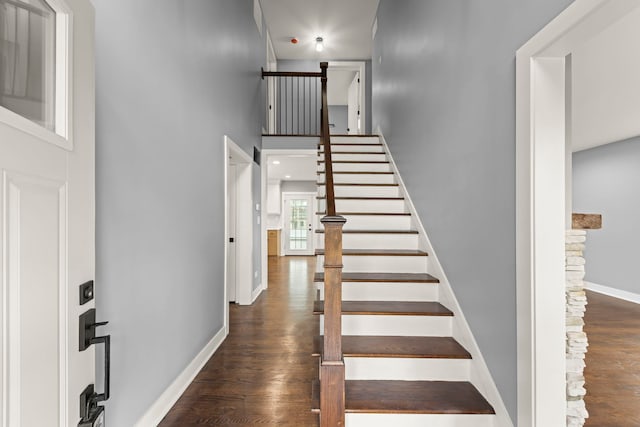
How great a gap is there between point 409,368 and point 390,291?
2.15 feet

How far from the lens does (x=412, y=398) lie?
6.02 feet

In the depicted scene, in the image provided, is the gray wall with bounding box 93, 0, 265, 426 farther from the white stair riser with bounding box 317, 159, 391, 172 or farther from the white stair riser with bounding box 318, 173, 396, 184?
the white stair riser with bounding box 317, 159, 391, 172

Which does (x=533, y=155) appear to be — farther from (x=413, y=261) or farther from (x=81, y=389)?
(x=81, y=389)

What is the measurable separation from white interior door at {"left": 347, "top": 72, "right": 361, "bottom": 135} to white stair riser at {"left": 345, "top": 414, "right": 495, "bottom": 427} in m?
6.42

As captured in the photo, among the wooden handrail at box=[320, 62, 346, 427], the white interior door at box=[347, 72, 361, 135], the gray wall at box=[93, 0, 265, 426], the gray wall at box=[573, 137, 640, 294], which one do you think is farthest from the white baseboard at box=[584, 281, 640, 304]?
the gray wall at box=[93, 0, 265, 426]

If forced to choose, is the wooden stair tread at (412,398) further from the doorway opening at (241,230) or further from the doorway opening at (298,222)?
the doorway opening at (298,222)

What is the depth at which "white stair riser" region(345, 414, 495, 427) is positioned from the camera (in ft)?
5.72

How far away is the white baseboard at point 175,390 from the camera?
1.86m

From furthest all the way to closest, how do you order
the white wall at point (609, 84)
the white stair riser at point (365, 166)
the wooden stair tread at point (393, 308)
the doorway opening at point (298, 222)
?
the doorway opening at point (298, 222) → the white stair riser at point (365, 166) → the white wall at point (609, 84) → the wooden stair tread at point (393, 308)

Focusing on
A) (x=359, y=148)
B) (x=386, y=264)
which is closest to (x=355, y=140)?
(x=359, y=148)

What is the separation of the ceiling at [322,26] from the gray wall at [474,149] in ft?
8.59

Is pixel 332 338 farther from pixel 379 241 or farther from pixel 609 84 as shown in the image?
pixel 609 84

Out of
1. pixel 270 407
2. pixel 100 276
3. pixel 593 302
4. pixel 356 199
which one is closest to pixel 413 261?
pixel 356 199

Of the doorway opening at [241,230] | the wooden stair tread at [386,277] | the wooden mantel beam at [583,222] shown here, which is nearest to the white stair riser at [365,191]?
the doorway opening at [241,230]
